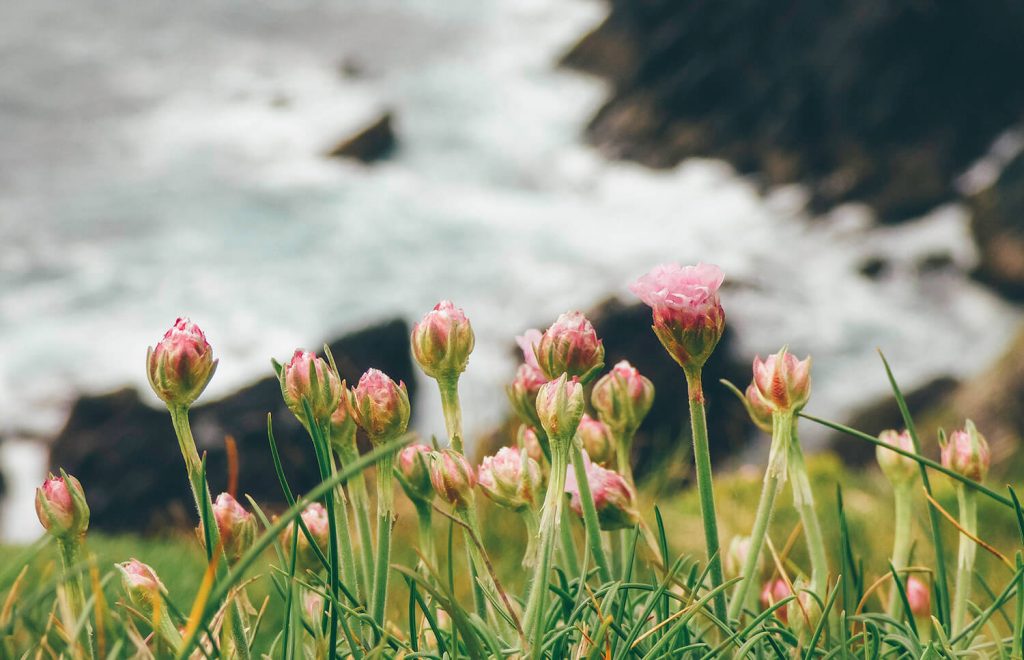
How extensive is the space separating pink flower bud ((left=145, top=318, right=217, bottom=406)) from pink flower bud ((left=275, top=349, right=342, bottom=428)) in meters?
0.05

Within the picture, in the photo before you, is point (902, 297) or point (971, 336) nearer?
point (971, 336)

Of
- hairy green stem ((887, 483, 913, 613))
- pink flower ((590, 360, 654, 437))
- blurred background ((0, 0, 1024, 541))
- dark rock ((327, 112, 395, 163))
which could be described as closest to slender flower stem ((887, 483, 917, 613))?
hairy green stem ((887, 483, 913, 613))

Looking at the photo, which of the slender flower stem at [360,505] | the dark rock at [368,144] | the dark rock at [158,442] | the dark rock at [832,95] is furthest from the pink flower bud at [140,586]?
the dark rock at [368,144]

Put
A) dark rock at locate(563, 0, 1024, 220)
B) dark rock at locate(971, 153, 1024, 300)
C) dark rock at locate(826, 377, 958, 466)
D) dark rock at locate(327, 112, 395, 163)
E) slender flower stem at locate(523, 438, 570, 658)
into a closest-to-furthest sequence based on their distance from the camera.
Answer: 1. slender flower stem at locate(523, 438, 570, 658)
2. dark rock at locate(826, 377, 958, 466)
3. dark rock at locate(971, 153, 1024, 300)
4. dark rock at locate(563, 0, 1024, 220)
5. dark rock at locate(327, 112, 395, 163)

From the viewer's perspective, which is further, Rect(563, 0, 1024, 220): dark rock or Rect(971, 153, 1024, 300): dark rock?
Rect(563, 0, 1024, 220): dark rock

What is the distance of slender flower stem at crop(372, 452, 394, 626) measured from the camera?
0.59 m

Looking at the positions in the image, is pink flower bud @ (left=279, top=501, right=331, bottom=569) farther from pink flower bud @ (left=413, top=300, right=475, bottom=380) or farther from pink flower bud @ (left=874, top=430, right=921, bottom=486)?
pink flower bud @ (left=874, top=430, right=921, bottom=486)

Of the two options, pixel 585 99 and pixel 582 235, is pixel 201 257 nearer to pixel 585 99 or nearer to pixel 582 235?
pixel 582 235

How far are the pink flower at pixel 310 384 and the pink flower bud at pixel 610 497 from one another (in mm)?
196

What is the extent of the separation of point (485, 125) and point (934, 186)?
420 cm

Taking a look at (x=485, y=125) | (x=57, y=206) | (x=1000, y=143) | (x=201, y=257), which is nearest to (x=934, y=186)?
(x=1000, y=143)

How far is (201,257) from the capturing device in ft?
23.0

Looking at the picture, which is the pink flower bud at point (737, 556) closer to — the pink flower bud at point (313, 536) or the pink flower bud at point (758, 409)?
the pink flower bud at point (758, 409)

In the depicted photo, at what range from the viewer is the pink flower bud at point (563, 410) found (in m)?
0.54
